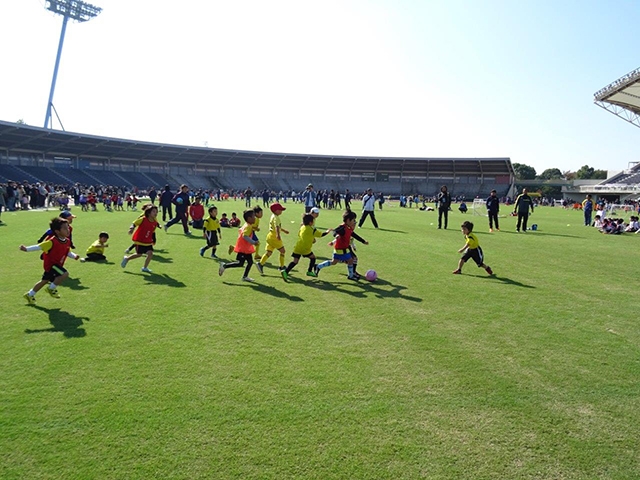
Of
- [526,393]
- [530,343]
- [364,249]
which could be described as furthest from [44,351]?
[364,249]

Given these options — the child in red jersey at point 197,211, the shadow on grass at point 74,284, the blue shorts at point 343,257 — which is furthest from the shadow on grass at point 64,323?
the child in red jersey at point 197,211

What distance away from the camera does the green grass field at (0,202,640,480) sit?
123 inches

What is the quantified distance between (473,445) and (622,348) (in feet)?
10.7

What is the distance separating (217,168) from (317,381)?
252 feet

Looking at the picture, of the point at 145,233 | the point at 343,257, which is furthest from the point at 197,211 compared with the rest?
the point at 343,257

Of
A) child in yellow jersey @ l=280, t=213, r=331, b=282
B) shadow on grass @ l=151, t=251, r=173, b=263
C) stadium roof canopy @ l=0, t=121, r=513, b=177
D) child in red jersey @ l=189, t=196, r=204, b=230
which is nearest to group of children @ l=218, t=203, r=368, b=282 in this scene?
child in yellow jersey @ l=280, t=213, r=331, b=282

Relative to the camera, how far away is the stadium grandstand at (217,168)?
52.8 m

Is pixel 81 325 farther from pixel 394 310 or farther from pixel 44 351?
pixel 394 310

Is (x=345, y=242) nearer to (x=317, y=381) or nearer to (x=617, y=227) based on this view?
(x=317, y=381)

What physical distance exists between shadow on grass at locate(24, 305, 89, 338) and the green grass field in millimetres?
38

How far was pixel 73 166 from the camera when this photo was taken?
5912 cm

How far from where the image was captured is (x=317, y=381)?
4.32 meters

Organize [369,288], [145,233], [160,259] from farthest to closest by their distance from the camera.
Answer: [160,259] → [145,233] → [369,288]

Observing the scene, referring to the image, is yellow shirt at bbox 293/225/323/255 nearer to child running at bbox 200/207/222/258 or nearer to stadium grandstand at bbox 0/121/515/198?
child running at bbox 200/207/222/258
